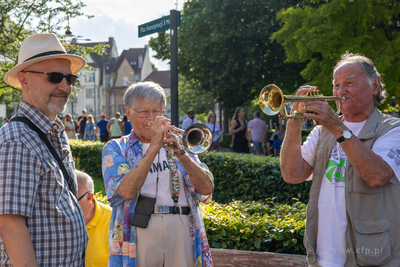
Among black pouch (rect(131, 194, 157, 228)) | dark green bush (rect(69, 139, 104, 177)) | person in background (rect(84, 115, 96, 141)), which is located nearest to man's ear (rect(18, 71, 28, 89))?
black pouch (rect(131, 194, 157, 228))

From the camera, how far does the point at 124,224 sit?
9.04 feet

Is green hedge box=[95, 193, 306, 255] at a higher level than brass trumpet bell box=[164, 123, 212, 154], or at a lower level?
lower

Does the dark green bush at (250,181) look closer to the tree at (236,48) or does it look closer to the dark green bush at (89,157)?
the dark green bush at (89,157)

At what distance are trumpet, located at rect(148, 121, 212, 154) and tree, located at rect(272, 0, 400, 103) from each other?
9680mm

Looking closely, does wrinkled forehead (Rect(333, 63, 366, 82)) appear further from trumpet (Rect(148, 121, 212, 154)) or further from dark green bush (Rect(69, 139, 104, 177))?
dark green bush (Rect(69, 139, 104, 177))

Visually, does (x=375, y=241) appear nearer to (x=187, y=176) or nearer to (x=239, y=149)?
(x=187, y=176)

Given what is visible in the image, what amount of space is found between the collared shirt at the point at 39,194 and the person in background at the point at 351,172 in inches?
61.5

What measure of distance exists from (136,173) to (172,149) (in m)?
0.31

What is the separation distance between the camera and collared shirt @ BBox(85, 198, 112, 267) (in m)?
3.34

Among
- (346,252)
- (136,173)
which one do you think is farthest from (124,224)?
(346,252)

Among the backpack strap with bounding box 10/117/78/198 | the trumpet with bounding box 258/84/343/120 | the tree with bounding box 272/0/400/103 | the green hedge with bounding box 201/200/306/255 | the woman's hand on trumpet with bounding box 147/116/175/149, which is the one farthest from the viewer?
the tree with bounding box 272/0/400/103

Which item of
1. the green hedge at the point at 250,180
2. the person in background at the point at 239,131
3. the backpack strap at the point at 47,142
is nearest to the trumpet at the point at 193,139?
the backpack strap at the point at 47,142

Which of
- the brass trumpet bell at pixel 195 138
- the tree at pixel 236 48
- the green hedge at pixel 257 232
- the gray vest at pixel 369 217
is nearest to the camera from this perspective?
the gray vest at pixel 369 217

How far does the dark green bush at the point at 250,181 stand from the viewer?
23.0 feet
